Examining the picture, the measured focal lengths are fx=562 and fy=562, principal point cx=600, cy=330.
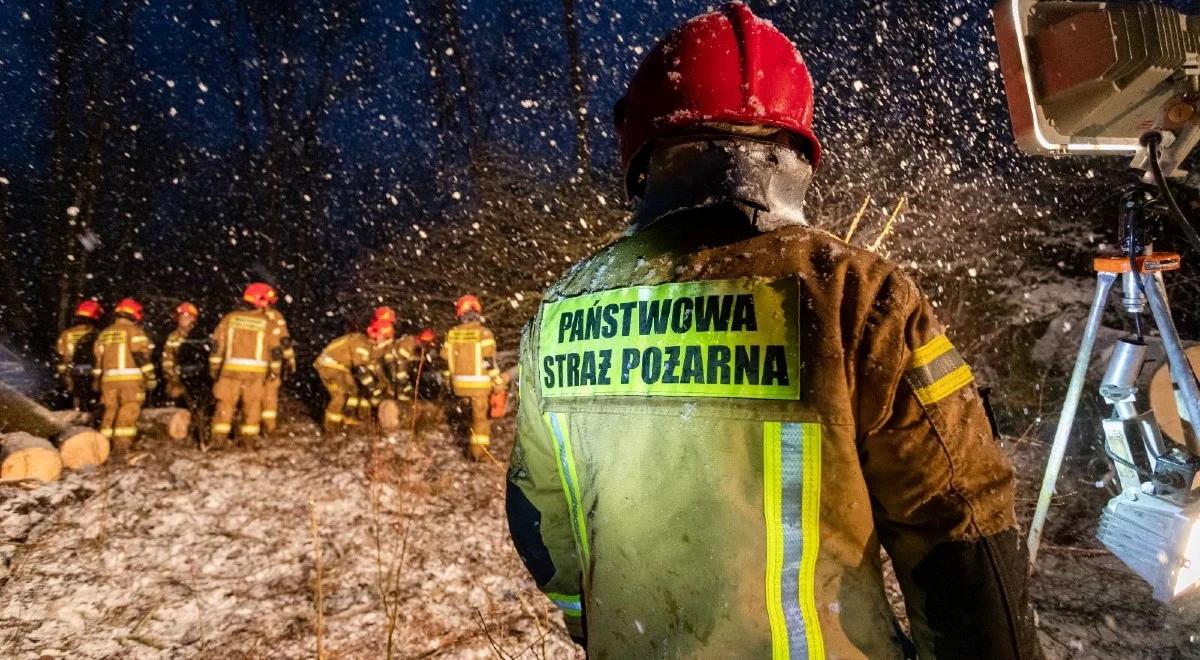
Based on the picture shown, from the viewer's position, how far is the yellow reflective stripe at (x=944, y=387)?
3.38 feet

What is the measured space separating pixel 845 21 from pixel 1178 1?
429 centimetres

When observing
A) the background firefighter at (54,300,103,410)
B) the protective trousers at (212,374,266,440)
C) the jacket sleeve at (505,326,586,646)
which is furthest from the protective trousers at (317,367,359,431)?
the jacket sleeve at (505,326,586,646)

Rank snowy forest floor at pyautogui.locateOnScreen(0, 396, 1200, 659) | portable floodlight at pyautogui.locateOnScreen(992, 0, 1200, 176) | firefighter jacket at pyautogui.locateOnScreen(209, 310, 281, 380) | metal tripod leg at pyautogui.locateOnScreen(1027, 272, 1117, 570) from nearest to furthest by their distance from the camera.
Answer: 1. portable floodlight at pyautogui.locateOnScreen(992, 0, 1200, 176)
2. metal tripod leg at pyautogui.locateOnScreen(1027, 272, 1117, 570)
3. snowy forest floor at pyautogui.locateOnScreen(0, 396, 1200, 659)
4. firefighter jacket at pyautogui.locateOnScreen(209, 310, 281, 380)

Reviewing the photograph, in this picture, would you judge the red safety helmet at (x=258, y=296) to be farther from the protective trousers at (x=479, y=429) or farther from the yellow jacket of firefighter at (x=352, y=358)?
the protective trousers at (x=479, y=429)

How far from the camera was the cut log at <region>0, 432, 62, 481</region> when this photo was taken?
6.20 m

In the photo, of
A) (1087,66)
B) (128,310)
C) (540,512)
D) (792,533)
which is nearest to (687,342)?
(792,533)

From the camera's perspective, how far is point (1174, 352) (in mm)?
2764

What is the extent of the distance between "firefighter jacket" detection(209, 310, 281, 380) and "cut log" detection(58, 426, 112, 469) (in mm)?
1480

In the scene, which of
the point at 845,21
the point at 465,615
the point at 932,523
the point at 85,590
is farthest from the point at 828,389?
the point at 845,21

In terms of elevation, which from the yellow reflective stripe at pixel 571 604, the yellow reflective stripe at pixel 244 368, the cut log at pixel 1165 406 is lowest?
the yellow reflective stripe at pixel 571 604

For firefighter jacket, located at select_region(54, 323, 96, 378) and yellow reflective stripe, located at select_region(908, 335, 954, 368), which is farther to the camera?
firefighter jacket, located at select_region(54, 323, 96, 378)

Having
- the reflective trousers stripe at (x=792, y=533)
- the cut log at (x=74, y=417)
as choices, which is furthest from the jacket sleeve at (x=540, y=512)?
the cut log at (x=74, y=417)

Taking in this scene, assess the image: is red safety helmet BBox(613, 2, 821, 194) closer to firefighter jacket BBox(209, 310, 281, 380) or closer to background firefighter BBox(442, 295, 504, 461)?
background firefighter BBox(442, 295, 504, 461)

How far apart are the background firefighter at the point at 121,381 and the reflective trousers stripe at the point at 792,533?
30.5ft
